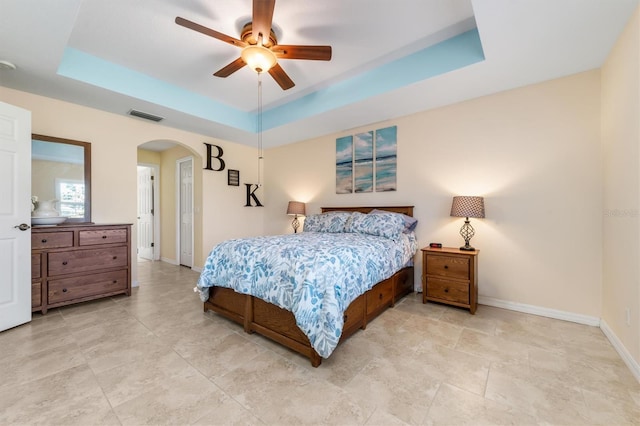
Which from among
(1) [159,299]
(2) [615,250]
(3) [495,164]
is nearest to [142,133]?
(1) [159,299]

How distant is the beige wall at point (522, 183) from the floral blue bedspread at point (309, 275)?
1.18 meters

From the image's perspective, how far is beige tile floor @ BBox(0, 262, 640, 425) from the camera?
56.0 inches

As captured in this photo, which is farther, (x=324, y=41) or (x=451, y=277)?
(x=451, y=277)

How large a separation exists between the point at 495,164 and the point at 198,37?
3382 millimetres

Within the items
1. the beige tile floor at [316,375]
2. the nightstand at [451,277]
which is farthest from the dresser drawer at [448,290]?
the beige tile floor at [316,375]

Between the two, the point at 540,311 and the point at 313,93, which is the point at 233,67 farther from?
the point at 540,311

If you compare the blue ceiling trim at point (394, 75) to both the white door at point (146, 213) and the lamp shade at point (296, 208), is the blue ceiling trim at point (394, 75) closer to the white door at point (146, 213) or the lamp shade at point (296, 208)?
the lamp shade at point (296, 208)

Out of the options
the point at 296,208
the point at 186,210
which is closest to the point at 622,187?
the point at 296,208

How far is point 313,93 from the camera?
373 centimetres

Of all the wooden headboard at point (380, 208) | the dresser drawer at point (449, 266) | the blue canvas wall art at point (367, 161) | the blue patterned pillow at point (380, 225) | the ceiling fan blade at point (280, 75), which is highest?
the ceiling fan blade at point (280, 75)

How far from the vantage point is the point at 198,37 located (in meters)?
2.51

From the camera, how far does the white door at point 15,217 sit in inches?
94.0

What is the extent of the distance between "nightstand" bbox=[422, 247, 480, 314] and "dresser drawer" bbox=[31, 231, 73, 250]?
4.02m

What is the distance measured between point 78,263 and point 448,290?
13.7ft
